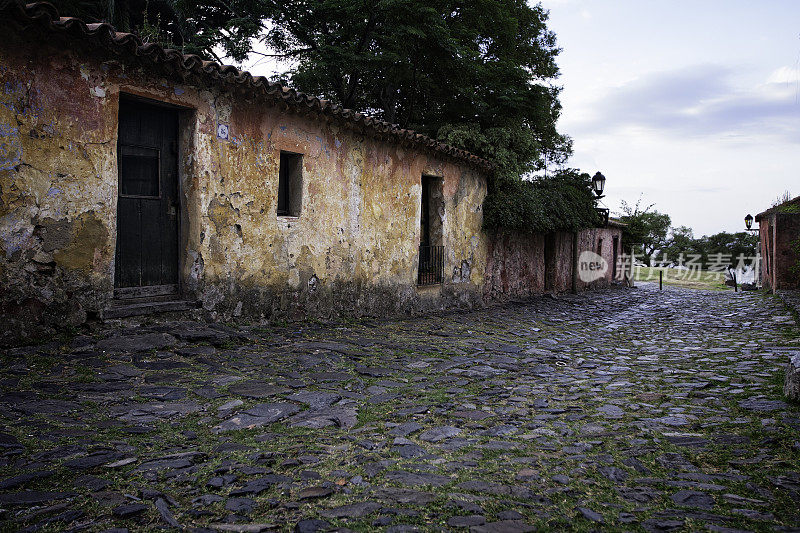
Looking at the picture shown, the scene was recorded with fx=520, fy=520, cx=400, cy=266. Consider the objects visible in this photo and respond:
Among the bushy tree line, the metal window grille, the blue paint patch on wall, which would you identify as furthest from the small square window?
the bushy tree line

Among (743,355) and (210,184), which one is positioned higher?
(210,184)

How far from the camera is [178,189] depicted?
6.19 meters

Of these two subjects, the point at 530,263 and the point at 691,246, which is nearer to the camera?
the point at 530,263

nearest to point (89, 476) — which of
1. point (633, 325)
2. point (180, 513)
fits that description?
point (180, 513)

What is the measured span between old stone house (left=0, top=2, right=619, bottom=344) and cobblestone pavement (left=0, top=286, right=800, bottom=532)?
58 cm

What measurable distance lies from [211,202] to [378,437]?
401 centimetres

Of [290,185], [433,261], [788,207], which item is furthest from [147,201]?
[788,207]

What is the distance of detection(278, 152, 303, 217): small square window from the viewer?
754 centimetres

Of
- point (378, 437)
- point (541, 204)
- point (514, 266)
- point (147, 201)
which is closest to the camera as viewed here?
point (378, 437)

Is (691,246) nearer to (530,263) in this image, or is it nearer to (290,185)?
(530,263)

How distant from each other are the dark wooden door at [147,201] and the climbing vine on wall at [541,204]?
795 cm

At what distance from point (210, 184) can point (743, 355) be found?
6.77 meters

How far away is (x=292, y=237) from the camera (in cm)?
732

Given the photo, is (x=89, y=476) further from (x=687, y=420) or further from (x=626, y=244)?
(x=626, y=244)
